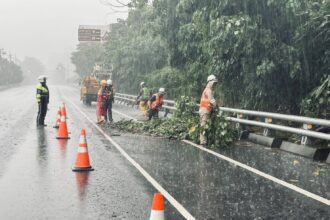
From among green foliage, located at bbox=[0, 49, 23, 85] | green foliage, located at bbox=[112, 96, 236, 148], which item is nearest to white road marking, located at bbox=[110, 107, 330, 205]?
green foliage, located at bbox=[112, 96, 236, 148]

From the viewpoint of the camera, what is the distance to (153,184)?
7844 mm

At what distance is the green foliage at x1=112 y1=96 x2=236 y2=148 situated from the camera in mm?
13312

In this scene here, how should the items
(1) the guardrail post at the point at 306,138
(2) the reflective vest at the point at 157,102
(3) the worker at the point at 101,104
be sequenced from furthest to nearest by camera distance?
(2) the reflective vest at the point at 157,102 → (3) the worker at the point at 101,104 → (1) the guardrail post at the point at 306,138

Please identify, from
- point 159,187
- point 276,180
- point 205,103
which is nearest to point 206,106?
point 205,103

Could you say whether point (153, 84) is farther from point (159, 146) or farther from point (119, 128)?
point (159, 146)

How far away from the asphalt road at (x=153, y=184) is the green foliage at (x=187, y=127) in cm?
56

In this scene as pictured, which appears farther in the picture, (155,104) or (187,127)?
(155,104)

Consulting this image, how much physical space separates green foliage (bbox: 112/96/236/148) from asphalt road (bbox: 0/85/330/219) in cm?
56

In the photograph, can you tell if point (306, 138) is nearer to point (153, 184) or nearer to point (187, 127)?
point (187, 127)

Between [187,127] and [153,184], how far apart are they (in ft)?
24.3

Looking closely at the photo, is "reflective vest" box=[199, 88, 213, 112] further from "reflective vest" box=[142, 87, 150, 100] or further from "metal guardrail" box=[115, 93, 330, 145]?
"reflective vest" box=[142, 87, 150, 100]

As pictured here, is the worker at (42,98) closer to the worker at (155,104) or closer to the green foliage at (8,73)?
the worker at (155,104)

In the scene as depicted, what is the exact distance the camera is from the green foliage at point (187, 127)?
43.7 ft

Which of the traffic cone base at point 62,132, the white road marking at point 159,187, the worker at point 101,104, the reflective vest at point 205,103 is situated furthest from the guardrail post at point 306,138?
the worker at point 101,104
